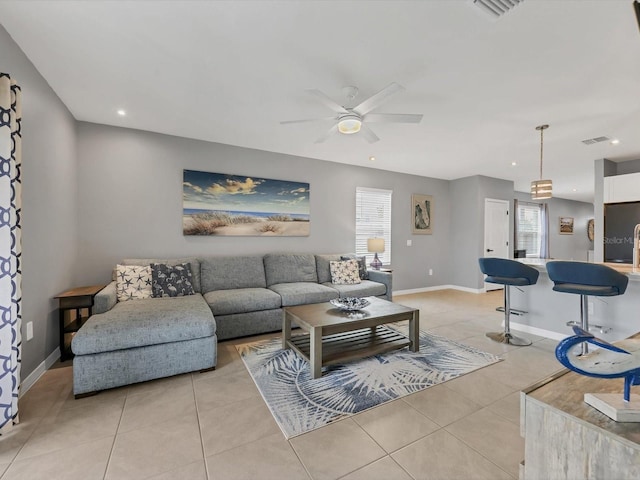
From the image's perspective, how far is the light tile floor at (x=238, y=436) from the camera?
4.83 feet

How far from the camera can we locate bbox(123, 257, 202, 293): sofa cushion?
343cm

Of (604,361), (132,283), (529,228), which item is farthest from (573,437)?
(529,228)

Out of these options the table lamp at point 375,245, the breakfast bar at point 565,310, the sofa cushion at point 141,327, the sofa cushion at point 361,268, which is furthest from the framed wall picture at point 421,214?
the sofa cushion at point 141,327

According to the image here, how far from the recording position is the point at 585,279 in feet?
8.50

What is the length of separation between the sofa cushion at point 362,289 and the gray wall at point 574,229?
6.19m

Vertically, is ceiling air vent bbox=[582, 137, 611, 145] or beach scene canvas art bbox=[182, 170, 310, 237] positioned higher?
ceiling air vent bbox=[582, 137, 611, 145]

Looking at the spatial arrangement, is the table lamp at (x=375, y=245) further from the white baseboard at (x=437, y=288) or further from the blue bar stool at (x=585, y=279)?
the blue bar stool at (x=585, y=279)

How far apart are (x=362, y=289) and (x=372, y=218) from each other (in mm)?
1957

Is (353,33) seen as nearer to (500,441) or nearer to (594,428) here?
(594,428)

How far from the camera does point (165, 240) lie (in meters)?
3.83

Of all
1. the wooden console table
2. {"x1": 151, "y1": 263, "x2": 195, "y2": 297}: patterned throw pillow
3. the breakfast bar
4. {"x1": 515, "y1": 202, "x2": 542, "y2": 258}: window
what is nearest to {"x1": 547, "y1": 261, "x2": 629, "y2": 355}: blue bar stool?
the breakfast bar

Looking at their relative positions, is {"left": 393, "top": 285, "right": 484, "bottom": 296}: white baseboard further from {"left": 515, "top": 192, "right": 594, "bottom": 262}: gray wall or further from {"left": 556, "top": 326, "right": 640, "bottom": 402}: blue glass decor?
{"left": 556, "top": 326, "right": 640, "bottom": 402}: blue glass decor

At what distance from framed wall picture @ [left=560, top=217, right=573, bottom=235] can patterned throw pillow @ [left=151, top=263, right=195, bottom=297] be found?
35.4ft

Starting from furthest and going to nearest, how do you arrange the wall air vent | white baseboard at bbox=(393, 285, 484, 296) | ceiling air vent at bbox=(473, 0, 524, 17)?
white baseboard at bbox=(393, 285, 484, 296), the wall air vent, ceiling air vent at bbox=(473, 0, 524, 17)
